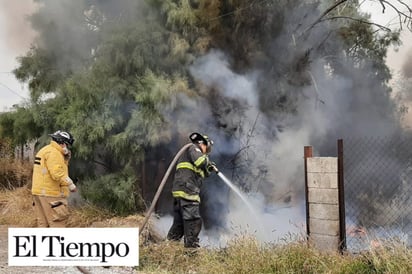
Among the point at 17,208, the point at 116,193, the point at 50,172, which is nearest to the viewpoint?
the point at 50,172

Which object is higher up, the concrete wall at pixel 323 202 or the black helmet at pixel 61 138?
the black helmet at pixel 61 138

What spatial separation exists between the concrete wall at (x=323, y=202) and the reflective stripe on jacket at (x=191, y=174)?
49.4 inches

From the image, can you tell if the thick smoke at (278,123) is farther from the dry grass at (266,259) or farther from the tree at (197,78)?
the dry grass at (266,259)

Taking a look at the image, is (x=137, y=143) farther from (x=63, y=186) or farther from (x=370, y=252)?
(x=370, y=252)

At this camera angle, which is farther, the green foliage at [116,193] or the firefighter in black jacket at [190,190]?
the green foliage at [116,193]

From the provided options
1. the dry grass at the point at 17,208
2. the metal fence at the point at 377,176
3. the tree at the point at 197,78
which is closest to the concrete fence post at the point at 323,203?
the tree at the point at 197,78

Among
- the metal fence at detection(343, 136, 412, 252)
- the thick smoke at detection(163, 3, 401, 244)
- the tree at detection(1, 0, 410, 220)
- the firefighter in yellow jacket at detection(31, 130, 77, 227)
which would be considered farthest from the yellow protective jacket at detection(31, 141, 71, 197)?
the metal fence at detection(343, 136, 412, 252)

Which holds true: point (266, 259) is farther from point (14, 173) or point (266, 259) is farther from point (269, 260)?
point (14, 173)

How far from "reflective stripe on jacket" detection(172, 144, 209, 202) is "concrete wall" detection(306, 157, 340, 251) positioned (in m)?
1.26

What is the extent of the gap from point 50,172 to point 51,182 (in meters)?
0.16

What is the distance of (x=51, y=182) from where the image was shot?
20.9 ft

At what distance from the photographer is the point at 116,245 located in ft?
14.6

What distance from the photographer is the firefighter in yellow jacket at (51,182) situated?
6293 mm

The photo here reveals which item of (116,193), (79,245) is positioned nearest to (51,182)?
(116,193)
